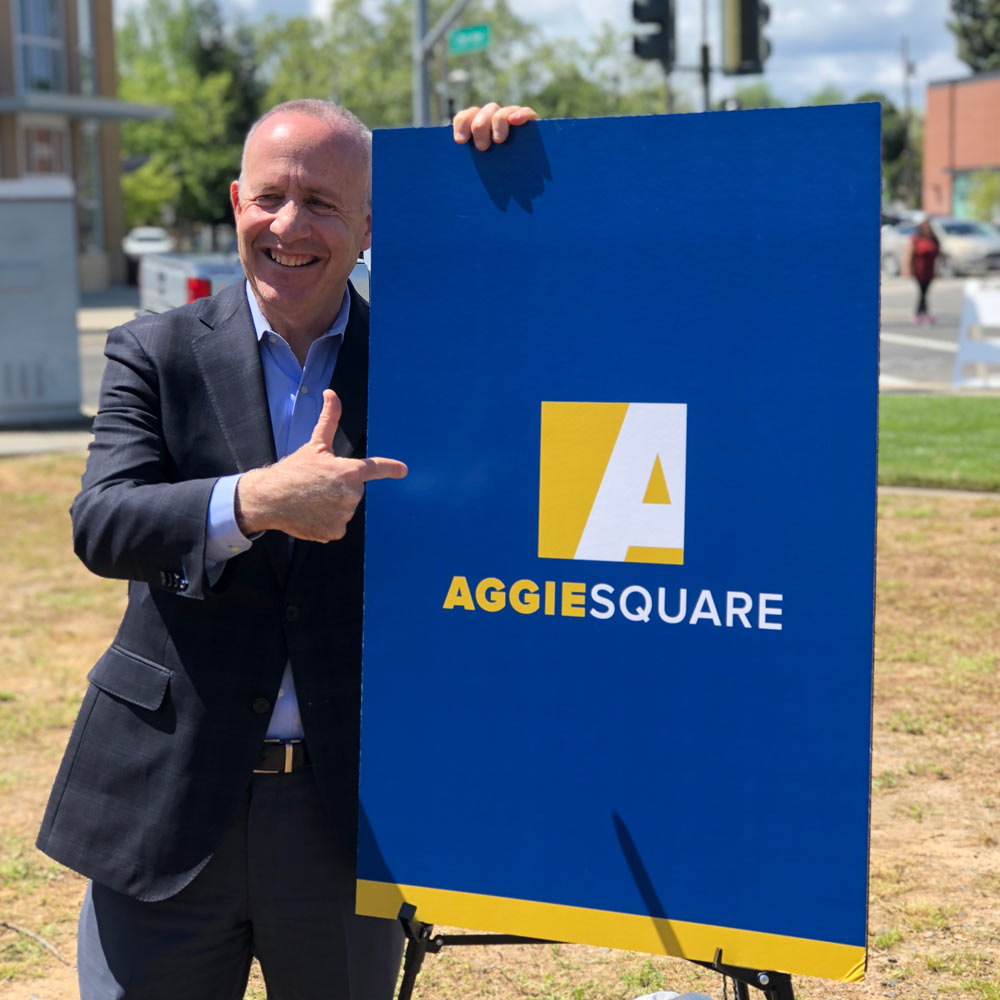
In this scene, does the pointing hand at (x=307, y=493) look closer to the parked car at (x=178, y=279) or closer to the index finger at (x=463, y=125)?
the index finger at (x=463, y=125)

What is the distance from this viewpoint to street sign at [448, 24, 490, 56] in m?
16.0

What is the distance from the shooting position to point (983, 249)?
34875 mm

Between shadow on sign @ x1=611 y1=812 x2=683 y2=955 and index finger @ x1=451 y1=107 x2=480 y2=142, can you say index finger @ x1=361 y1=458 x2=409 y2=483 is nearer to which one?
index finger @ x1=451 y1=107 x2=480 y2=142

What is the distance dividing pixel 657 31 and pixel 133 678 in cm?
1093

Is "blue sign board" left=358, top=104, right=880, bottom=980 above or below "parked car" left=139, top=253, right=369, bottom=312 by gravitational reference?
below

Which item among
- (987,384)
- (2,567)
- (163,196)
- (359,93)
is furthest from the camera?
(359,93)

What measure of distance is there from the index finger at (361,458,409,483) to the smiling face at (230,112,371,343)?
1.33 ft

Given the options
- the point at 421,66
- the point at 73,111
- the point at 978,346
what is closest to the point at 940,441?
the point at 978,346

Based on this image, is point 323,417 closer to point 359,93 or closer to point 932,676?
point 932,676

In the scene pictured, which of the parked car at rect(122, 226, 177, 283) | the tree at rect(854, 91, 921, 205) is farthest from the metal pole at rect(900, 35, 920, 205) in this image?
the parked car at rect(122, 226, 177, 283)

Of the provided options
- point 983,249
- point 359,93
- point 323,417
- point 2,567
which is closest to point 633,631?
point 323,417

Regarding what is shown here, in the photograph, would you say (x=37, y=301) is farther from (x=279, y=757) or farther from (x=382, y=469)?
(x=382, y=469)

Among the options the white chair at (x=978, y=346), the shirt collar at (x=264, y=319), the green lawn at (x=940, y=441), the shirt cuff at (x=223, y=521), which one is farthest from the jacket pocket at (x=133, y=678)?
the white chair at (x=978, y=346)

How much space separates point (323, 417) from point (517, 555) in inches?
14.7
